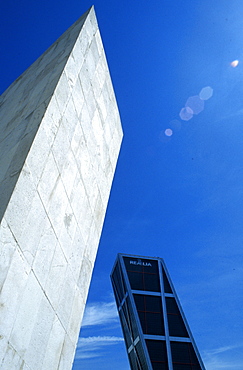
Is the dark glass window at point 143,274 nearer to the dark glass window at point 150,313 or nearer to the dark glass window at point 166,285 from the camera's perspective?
the dark glass window at point 166,285

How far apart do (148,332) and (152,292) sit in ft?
22.0

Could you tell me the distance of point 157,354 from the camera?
38.5 m

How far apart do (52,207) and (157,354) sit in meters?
41.9

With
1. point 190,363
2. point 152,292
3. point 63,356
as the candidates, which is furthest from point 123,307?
point 63,356

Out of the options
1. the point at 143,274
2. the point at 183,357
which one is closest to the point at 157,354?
the point at 183,357

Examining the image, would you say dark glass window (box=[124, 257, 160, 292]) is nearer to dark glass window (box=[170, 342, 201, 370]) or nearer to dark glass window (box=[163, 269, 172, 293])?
dark glass window (box=[163, 269, 172, 293])

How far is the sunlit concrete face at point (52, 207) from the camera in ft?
13.7

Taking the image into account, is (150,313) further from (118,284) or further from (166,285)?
(118,284)

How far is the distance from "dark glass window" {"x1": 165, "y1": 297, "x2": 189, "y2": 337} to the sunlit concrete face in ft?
135

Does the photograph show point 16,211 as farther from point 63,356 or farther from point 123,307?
point 123,307

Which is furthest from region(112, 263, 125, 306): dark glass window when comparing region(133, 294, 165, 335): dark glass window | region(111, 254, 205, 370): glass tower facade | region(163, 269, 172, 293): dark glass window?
region(163, 269, 172, 293): dark glass window

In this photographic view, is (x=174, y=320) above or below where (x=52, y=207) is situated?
above

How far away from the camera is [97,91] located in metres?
8.88

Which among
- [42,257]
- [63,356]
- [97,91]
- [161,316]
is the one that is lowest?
[63,356]
